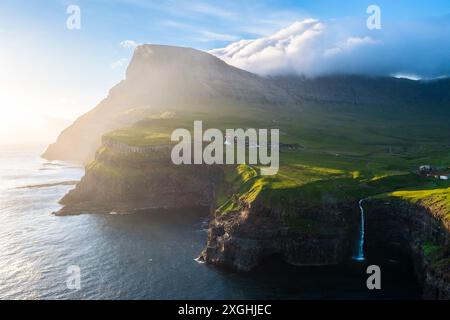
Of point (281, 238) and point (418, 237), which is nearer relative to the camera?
point (418, 237)

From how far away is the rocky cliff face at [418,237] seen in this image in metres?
75.7

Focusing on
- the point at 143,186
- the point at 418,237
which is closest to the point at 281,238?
the point at 418,237

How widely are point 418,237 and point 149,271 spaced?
61.0 m

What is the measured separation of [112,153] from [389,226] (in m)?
125

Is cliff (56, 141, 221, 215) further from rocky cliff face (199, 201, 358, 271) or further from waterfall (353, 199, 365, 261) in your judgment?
waterfall (353, 199, 365, 261)

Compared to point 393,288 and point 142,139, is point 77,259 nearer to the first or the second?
point 393,288

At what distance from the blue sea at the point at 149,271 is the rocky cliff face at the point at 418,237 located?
175 inches

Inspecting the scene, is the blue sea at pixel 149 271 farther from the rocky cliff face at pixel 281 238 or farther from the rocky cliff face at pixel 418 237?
the rocky cliff face at pixel 418 237

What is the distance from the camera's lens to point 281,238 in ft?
326

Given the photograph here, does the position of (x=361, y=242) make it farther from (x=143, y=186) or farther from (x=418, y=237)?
(x=143, y=186)

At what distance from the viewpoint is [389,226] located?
4124 inches

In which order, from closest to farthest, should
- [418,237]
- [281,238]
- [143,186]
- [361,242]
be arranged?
[418,237] < [281,238] < [361,242] < [143,186]

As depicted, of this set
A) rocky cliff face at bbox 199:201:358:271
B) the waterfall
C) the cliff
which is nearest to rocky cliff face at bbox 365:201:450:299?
the waterfall
